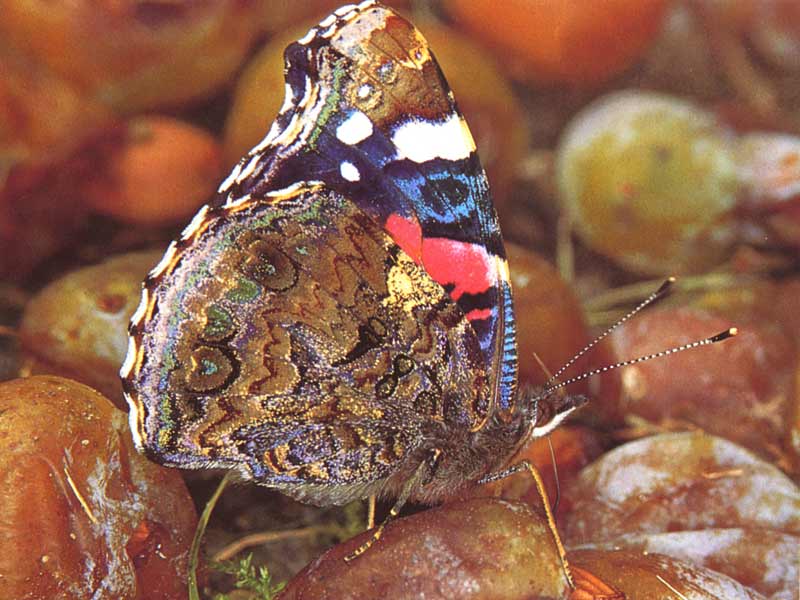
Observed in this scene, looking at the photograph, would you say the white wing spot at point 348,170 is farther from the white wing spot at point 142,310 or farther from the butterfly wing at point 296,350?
the white wing spot at point 142,310

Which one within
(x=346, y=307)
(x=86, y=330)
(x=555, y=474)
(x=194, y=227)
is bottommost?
(x=555, y=474)

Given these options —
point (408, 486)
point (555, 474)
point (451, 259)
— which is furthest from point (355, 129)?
point (555, 474)

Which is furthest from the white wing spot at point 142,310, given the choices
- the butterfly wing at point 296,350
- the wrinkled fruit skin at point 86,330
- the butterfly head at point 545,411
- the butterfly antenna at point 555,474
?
the butterfly antenna at point 555,474

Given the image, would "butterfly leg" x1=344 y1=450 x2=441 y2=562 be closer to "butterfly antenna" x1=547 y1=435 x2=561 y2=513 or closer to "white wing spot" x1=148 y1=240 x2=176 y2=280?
"butterfly antenna" x1=547 y1=435 x2=561 y2=513

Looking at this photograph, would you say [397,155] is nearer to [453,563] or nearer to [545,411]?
[545,411]

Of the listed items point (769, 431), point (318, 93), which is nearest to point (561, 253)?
point (769, 431)

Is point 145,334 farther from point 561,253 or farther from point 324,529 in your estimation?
point 561,253
